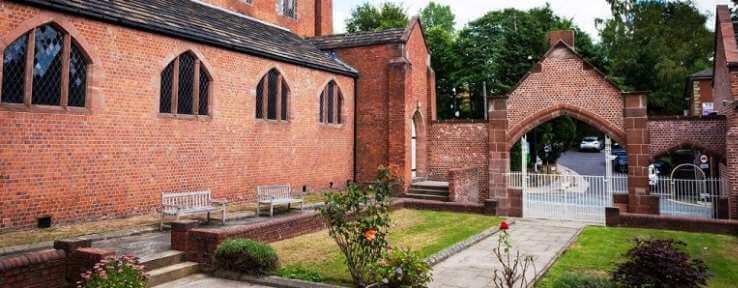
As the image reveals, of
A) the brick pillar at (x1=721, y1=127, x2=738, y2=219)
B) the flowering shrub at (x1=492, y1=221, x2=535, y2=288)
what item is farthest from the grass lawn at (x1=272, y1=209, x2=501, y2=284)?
the brick pillar at (x1=721, y1=127, x2=738, y2=219)

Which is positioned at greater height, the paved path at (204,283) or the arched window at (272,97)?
the arched window at (272,97)

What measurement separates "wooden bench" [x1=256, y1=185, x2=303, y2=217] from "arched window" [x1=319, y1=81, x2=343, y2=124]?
565 centimetres

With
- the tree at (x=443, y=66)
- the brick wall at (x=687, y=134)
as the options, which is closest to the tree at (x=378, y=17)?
→ the tree at (x=443, y=66)

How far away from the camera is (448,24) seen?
59.9m

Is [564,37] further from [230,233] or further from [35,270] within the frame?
[35,270]

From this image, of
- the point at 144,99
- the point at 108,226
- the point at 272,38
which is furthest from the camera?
the point at 272,38

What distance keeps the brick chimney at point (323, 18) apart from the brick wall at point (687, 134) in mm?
18274

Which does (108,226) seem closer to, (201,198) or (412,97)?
(201,198)

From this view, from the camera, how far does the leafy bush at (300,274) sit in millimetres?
7672

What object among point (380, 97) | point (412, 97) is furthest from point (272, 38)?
point (412, 97)

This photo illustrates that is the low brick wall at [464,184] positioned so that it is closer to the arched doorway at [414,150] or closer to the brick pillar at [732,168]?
the arched doorway at [414,150]

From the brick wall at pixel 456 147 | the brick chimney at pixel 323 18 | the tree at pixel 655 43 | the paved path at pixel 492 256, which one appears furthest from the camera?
the tree at pixel 655 43

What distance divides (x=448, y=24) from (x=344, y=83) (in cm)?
4301

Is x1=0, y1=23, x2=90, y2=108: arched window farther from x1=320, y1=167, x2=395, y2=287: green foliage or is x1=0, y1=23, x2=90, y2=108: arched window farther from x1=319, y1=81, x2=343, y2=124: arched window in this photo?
x1=319, y1=81, x2=343, y2=124: arched window
